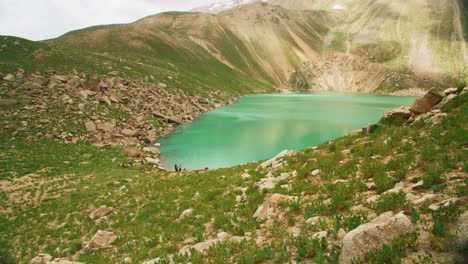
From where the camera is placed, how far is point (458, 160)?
10.0m

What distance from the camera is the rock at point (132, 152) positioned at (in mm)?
39781

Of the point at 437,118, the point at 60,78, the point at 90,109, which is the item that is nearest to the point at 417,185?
the point at 437,118

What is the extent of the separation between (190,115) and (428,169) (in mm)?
70448

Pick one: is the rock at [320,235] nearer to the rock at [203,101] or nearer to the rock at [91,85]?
the rock at [91,85]

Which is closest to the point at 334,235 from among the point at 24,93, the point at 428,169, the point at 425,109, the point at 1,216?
the point at 428,169

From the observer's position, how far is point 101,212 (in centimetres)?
2005

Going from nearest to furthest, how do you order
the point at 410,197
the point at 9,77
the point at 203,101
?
the point at 410,197
the point at 9,77
the point at 203,101

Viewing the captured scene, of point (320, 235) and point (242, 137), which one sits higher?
point (320, 235)

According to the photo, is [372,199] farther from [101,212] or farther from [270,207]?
[101,212]

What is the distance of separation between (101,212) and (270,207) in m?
12.9

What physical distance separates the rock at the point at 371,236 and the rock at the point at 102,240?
39.0 ft

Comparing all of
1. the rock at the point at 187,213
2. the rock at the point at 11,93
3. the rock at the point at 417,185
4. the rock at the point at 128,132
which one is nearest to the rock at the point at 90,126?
the rock at the point at 128,132

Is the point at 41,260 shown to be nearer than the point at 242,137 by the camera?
Yes

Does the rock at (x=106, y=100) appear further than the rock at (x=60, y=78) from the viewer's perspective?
Yes
